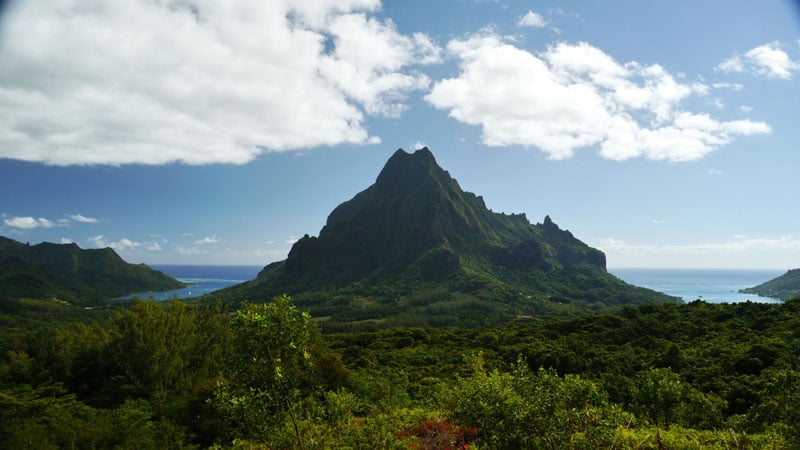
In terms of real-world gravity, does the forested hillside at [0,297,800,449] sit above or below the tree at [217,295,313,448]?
below

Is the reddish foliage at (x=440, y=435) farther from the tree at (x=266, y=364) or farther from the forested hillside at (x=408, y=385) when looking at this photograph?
the tree at (x=266, y=364)

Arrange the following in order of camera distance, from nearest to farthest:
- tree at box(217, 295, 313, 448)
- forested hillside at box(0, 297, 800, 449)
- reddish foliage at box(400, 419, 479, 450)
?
tree at box(217, 295, 313, 448) → forested hillside at box(0, 297, 800, 449) → reddish foliage at box(400, 419, 479, 450)

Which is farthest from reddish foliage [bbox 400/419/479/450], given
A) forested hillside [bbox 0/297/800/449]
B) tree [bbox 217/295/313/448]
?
tree [bbox 217/295/313/448]

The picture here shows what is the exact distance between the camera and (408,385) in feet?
164

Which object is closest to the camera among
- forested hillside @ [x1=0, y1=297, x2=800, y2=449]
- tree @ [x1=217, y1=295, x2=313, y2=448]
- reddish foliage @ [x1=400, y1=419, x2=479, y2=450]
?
tree @ [x1=217, y1=295, x2=313, y2=448]

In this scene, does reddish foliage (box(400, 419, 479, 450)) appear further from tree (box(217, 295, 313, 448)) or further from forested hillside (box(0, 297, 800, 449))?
tree (box(217, 295, 313, 448))

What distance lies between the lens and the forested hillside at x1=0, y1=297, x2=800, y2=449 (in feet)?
36.2

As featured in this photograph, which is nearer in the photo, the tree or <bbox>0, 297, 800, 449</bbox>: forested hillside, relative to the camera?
the tree

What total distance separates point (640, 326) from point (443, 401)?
65.4 meters

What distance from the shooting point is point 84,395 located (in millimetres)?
46344

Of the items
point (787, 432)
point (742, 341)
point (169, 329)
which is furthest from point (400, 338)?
point (787, 432)

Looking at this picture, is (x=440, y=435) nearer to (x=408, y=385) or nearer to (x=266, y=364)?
(x=266, y=364)

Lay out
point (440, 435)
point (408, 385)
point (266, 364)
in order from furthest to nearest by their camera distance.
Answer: point (408, 385) → point (440, 435) → point (266, 364)

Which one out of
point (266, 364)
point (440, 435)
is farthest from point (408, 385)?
point (266, 364)
